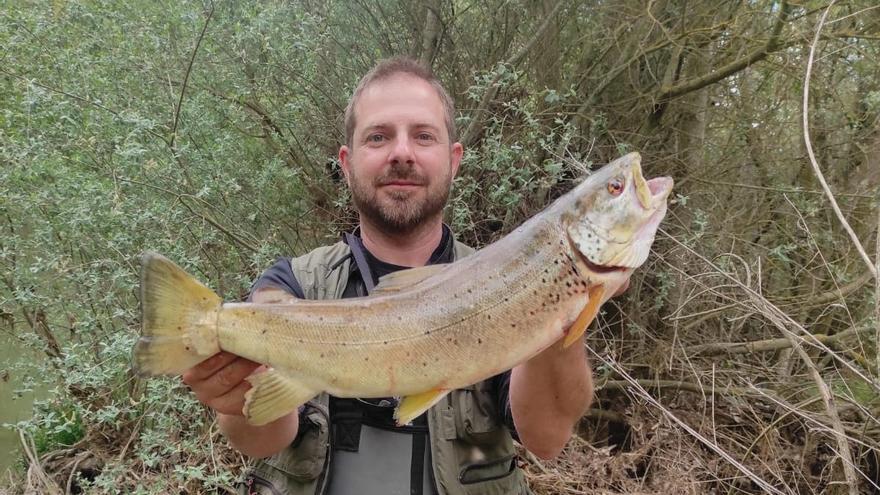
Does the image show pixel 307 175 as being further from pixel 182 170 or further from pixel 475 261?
pixel 475 261

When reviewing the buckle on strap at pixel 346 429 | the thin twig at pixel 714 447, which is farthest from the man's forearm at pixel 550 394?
the thin twig at pixel 714 447

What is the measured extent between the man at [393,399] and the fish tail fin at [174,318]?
0.09 m

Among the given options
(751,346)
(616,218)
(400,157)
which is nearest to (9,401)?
(400,157)

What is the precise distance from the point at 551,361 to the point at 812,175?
5074mm

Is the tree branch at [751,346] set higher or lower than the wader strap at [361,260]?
lower

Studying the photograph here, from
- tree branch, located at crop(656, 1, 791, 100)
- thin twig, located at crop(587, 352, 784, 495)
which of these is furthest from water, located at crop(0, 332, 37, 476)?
tree branch, located at crop(656, 1, 791, 100)

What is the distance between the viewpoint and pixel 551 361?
6.49 ft

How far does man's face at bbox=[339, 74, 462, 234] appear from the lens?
2484 millimetres

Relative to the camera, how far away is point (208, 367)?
1.83 m

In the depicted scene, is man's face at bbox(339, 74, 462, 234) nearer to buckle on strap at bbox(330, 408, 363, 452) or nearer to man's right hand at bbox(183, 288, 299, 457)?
man's right hand at bbox(183, 288, 299, 457)

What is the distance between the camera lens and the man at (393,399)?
2094mm

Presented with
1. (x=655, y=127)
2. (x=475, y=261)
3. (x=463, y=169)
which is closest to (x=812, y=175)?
(x=655, y=127)

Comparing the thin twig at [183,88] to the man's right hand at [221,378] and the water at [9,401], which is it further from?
the man's right hand at [221,378]

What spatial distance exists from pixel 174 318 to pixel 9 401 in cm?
705
